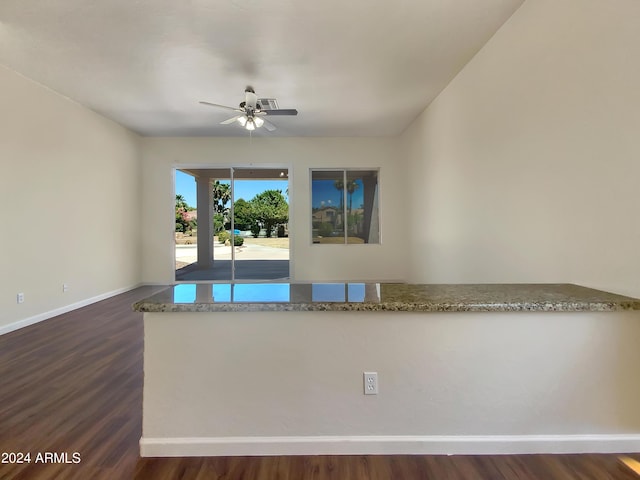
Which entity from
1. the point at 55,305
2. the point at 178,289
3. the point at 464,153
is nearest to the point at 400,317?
the point at 178,289

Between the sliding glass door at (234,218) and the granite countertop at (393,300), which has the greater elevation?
the sliding glass door at (234,218)

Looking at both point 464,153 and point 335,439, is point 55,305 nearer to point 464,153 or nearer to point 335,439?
point 335,439

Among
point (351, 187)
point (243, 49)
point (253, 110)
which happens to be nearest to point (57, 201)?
point (253, 110)

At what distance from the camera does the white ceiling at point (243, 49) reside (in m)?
2.35

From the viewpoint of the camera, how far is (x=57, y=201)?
381cm

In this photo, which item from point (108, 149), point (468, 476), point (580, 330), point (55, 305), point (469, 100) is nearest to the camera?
point (468, 476)

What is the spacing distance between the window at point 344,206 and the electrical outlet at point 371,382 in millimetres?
4472

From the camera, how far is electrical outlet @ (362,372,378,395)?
59.9 inches

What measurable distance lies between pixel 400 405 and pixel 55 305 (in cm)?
441

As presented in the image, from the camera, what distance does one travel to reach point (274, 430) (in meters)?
1.53

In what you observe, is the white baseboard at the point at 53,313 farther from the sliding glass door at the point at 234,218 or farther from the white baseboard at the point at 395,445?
the white baseboard at the point at 395,445

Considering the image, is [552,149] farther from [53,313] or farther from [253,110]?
[53,313]

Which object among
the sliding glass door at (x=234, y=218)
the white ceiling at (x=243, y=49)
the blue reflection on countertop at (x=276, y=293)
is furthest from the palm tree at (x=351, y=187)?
the blue reflection on countertop at (x=276, y=293)

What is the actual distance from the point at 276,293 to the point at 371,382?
0.68 meters
